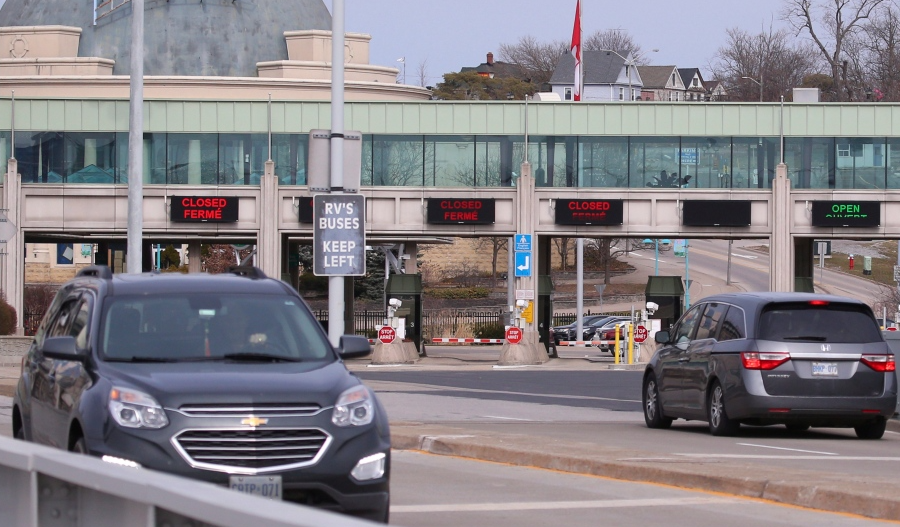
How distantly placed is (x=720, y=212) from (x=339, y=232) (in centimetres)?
3286

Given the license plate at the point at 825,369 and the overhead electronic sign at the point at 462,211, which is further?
the overhead electronic sign at the point at 462,211

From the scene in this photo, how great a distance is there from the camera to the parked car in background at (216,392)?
8.09 metres

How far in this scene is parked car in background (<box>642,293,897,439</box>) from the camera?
618 inches

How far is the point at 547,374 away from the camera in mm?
37969

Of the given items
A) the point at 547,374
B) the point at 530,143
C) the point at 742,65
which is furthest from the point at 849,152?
the point at 742,65

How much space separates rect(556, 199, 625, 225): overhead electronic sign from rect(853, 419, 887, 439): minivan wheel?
31.1 metres

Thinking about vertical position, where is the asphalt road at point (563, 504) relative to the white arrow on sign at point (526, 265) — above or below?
below

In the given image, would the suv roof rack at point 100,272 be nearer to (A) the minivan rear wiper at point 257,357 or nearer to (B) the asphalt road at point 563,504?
(A) the minivan rear wiper at point 257,357

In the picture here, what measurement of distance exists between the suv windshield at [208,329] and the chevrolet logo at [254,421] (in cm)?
104

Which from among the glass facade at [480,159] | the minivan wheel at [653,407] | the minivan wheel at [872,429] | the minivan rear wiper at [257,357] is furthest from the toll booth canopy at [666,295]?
the minivan rear wiper at [257,357]

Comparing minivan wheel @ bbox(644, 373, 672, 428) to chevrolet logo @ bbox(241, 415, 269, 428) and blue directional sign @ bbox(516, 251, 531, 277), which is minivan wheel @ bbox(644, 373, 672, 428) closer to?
chevrolet logo @ bbox(241, 415, 269, 428)

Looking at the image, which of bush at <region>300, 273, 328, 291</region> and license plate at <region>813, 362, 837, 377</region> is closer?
license plate at <region>813, 362, 837, 377</region>

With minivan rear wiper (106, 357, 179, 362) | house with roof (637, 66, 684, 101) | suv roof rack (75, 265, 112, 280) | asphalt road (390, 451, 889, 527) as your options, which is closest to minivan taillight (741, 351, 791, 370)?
asphalt road (390, 451, 889, 527)

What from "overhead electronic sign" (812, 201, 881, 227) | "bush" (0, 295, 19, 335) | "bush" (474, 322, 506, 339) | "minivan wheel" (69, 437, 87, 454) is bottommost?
"bush" (474, 322, 506, 339)
